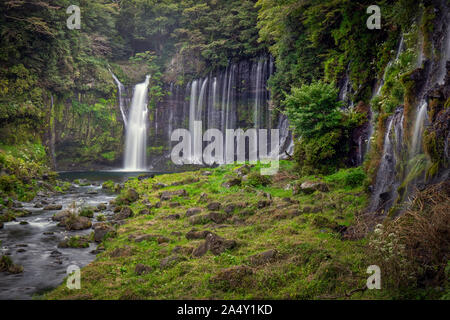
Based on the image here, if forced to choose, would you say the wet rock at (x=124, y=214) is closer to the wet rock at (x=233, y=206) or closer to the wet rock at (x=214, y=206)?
the wet rock at (x=214, y=206)

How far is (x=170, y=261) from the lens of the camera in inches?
260

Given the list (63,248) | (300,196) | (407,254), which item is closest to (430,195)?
(407,254)

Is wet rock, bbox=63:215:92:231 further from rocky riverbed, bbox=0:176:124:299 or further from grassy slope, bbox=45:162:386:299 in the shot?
grassy slope, bbox=45:162:386:299

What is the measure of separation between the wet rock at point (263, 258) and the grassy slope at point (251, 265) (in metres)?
0.10

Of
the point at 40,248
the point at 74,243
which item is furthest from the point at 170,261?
the point at 40,248

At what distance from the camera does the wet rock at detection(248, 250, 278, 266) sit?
625cm

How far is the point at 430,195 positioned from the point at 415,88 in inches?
134

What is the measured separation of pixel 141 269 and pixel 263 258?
8.19ft

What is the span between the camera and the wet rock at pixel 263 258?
6.25 metres

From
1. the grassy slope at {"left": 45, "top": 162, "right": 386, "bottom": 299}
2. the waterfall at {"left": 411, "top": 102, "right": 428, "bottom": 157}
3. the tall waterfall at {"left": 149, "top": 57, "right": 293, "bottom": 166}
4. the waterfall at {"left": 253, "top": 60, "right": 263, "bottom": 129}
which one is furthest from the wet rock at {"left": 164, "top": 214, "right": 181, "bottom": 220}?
the waterfall at {"left": 253, "top": 60, "right": 263, "bottom": 129}

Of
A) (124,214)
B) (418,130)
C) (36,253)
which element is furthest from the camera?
(124,214)

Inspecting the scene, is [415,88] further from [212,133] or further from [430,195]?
[212,133]

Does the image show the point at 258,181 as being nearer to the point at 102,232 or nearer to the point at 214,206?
the point at 214,206

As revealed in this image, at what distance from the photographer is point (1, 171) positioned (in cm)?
1538
